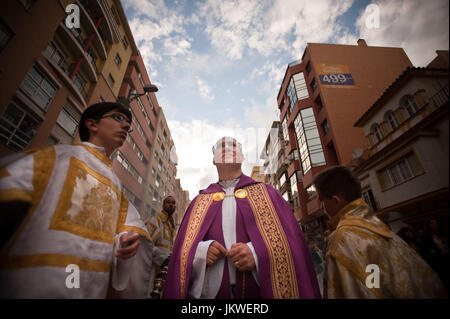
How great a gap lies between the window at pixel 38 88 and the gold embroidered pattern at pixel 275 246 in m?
11.9

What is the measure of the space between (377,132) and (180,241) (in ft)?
47.5

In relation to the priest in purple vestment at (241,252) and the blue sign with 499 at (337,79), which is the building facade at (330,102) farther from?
the priest in purple vestment at (241,252)

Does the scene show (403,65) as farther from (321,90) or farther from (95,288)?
(95,288)

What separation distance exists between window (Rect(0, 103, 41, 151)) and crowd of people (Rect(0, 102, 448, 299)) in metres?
9.85

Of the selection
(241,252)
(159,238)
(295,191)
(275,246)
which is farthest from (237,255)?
(295,191)

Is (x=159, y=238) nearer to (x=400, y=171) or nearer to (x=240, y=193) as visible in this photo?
(x=240, y=193)

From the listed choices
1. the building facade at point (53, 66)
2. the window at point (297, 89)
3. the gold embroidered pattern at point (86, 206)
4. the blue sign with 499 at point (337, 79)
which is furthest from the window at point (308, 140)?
the gold embroidered pattern at point (86, 206)

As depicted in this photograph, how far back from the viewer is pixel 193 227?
6.63ft

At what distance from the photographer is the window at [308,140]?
1770 cm

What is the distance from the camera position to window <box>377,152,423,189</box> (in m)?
7.97

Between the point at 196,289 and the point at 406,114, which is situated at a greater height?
the point at 406,114
